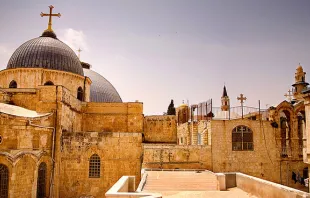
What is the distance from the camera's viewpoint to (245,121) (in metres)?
19.4

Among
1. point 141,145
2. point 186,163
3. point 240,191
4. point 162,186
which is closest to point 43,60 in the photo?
point 141,145

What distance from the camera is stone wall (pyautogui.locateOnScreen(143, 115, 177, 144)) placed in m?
26.2

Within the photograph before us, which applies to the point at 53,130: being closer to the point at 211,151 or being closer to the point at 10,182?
the point at 10,182

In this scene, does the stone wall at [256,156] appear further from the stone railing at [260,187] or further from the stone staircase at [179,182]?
the stone railing at [260,187]

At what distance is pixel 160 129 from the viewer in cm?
2644

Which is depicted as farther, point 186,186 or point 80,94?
point 80,94

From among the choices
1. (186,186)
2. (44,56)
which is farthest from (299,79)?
(44,56)

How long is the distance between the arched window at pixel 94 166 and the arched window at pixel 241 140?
9161 mm

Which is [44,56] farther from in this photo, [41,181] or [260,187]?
[260,187]

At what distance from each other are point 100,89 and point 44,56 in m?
8.60

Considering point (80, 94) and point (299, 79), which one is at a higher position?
point (299, 79)

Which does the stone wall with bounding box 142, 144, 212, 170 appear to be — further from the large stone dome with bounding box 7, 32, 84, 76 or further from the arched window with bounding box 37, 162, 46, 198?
the large stone dome with bounding box 7, 32, 84, 76

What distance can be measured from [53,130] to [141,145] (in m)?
5.85

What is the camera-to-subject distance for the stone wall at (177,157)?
18812mm
